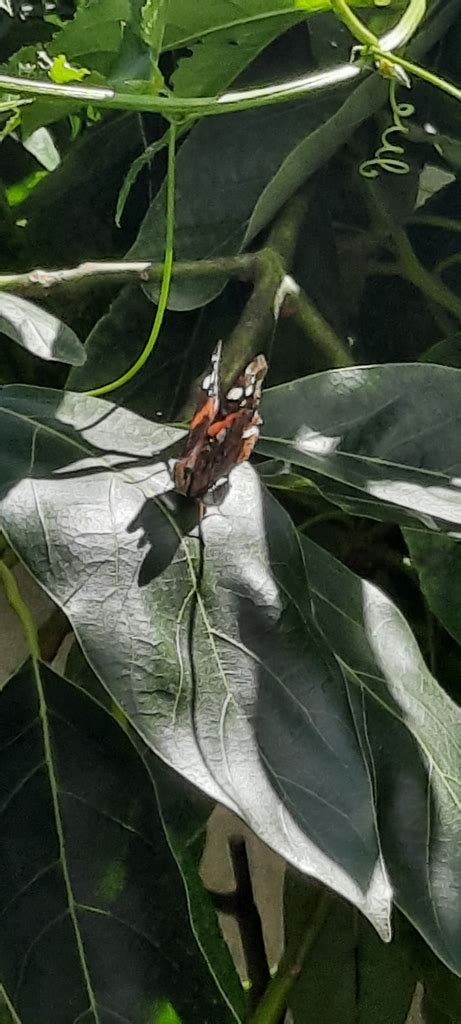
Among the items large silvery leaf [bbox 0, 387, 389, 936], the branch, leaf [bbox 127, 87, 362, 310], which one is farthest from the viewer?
leaf [bbox 127, 87, 362, 310]

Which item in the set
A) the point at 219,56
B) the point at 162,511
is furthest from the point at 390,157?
the point at 162,511

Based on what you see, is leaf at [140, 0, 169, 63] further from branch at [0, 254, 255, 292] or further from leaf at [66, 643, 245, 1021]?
leaf at [66, 643, 245, 1021]

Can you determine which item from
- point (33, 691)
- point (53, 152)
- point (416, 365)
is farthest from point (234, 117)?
point (33, 691)

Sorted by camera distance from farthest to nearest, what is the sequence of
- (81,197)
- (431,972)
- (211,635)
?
(81,197) → (431,972) → (211,635)

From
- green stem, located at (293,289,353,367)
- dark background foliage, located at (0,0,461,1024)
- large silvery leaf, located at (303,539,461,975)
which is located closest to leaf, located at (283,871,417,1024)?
dark background foliage, located at (0,0,461,1024)

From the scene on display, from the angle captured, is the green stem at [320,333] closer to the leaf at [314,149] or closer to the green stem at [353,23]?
the leaf at [314,149]

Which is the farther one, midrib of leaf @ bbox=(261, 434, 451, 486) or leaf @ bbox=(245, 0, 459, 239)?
leaf @ bbox=(245, 0, 459, 239)

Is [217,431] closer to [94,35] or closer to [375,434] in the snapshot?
[375,434]
